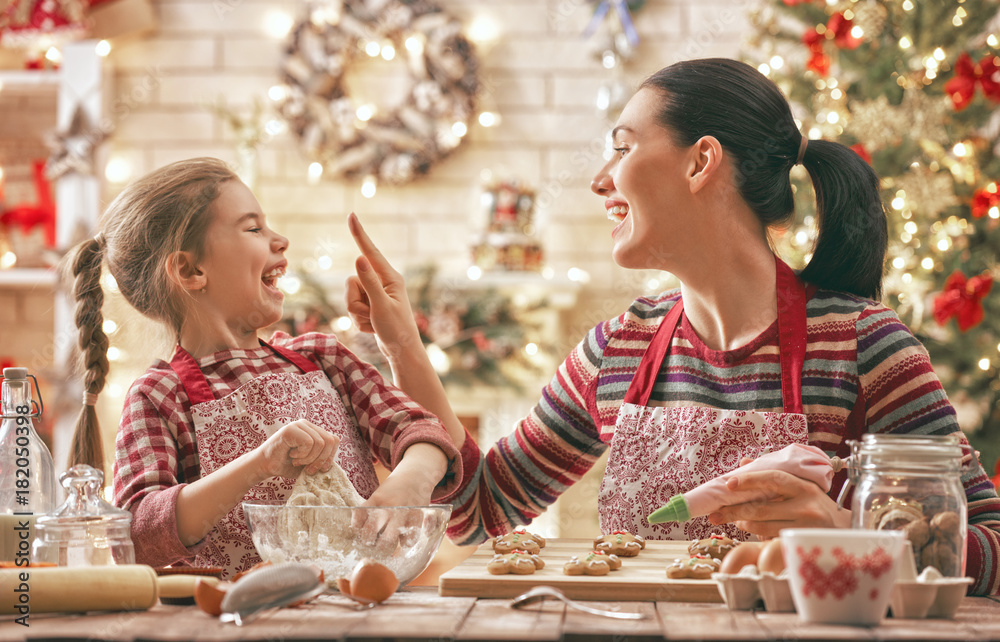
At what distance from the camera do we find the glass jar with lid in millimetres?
756

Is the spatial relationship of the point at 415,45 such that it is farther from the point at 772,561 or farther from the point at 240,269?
the point at 772,561

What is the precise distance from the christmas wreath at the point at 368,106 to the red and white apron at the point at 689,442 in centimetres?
245

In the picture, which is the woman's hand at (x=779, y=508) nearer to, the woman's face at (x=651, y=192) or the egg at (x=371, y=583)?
the egg at (x=371, y=583)

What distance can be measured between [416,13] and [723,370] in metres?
2.70

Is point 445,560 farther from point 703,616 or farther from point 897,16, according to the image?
point 703,616

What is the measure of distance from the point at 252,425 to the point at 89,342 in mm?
272

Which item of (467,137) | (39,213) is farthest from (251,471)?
(39,213)

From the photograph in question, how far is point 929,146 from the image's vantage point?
9.14 ft

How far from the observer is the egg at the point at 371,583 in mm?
748

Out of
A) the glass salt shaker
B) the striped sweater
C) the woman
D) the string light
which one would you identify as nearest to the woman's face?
the woman

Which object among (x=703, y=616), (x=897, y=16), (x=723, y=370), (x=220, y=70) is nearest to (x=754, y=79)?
(x=723, y=370)

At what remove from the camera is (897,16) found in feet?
9.28

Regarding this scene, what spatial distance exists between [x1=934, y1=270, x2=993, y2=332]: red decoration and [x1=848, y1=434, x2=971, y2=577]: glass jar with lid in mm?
2006

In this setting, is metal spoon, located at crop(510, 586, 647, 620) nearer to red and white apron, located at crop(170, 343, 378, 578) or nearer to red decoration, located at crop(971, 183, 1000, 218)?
red and white apron, located at crop(170, 343, 378, 578)
